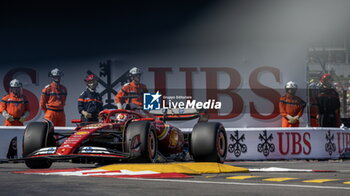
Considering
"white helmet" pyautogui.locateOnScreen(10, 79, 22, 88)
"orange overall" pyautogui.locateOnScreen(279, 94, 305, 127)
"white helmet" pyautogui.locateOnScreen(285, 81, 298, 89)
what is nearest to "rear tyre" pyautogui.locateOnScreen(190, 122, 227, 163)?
"orange overall" pyautogui.locateOnScreen(279, 94, 305, 127)

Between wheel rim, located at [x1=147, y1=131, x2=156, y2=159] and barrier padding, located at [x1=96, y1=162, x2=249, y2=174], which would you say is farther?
wheel rim, located at [x1=147, y1=131, x2=156, y2=159]

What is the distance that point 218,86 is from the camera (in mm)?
20891

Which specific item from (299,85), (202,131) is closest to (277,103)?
(299,85)

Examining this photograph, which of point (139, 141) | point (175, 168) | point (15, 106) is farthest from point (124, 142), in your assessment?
point (15, 106)

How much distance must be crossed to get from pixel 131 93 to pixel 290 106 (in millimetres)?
4694

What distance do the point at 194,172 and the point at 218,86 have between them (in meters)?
11.9

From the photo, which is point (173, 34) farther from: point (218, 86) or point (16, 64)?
point (16, 64)

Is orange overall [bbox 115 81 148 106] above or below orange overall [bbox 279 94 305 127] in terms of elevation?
above

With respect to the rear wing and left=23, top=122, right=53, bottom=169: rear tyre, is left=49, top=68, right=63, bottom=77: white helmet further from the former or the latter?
left=23, top=122, right=53, bottom=169: rear tyre

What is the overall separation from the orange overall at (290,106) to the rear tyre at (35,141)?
1009cm

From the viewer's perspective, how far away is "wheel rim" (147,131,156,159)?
1075cm

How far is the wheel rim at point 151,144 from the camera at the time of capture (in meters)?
10.8

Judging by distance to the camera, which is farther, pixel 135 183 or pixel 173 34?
pixel 173 34

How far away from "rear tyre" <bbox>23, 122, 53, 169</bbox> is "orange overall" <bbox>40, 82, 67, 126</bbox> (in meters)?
7.80
